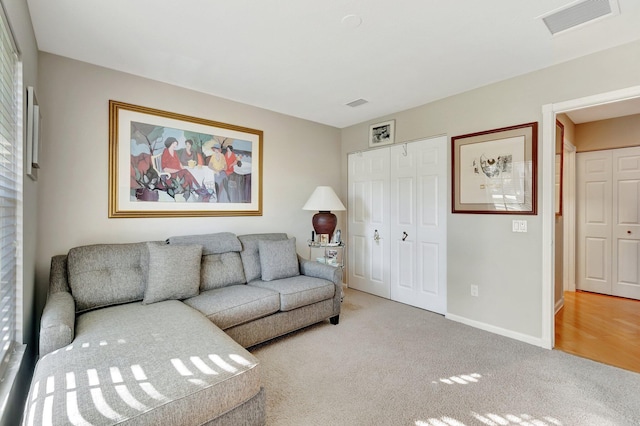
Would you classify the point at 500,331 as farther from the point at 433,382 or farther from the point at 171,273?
the point at 171,273

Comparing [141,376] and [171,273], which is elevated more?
[171,273]

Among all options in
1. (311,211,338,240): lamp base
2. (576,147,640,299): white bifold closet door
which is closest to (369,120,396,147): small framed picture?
(311,211,338,240): lamp base

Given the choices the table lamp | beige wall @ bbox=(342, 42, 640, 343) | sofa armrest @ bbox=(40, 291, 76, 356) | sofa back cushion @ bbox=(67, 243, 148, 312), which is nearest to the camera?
sofa armrest @ bbox=(40, 291, 76, 356)

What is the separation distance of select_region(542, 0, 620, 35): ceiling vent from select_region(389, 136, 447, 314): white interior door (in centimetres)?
145

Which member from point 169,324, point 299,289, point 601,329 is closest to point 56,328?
point 169,324

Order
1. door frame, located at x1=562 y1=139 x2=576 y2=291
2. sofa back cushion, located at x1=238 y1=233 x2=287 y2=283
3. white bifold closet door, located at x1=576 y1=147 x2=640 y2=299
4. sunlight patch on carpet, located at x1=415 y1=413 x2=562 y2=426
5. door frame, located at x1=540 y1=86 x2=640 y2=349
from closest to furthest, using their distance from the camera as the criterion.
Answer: sunlight patch on carpet, located at x1=415 y1=413 x2=562 y2=426
door frame, located at x1=540 y1=86 x2=640 y2=349
sofa back cushion, located at x1=238 y1=233 x2=287 y2=283
white bifold closet door, located at x1=576 y1=147 x2=640 y2=299
door frame, located at x1=562 y1=139 x2=576 y2=291

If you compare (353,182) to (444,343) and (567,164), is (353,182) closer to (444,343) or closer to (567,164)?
(444,343)

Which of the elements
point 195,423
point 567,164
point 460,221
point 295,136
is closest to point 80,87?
point 295,136

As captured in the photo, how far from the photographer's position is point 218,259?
9.67 feet

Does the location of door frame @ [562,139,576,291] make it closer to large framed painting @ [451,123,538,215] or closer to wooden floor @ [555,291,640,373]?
wooden floor @ [555,291,640,373]

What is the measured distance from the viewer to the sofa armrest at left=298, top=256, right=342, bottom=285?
3.12 metres

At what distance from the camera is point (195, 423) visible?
4.23 ft

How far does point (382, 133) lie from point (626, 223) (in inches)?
137

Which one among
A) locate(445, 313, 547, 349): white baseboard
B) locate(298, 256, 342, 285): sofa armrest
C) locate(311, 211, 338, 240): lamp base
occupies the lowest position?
locate(445, 313, 547, 349): white baseboard
